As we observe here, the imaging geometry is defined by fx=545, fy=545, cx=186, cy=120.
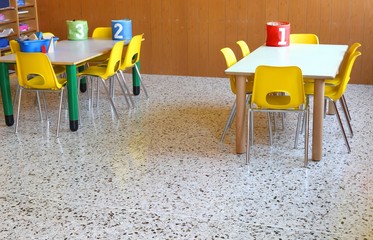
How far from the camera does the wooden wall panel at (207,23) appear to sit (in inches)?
252

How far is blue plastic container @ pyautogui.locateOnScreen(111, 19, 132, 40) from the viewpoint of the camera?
5848 mm

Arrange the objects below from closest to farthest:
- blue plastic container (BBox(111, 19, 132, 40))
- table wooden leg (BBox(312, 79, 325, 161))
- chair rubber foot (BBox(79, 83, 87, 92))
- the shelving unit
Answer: table wooden leg (BBox(312, 79, 325, 161)), blue plastic container (BBox(111, 19, 132, 40)), chair rubber foot (BBox(79, 83, 87, 92)), the shelving unit

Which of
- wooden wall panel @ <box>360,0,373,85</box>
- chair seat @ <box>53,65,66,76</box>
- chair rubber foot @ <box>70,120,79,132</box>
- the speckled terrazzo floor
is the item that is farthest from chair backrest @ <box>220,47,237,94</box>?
wooden wall panel @ <box>360,0,373,85</box>

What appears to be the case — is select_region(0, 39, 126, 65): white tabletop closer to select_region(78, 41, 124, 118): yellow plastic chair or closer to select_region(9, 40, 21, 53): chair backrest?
select_region(78, 41, 124, 118): yellow plastic chair

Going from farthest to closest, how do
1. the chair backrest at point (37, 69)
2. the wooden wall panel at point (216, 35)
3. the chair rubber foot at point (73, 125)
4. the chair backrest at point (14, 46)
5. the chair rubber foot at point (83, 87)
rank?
1. the wooden wall panel at point (216, 35)
2. the chair rubber foot at point (83, 87)
3. the chair backrest at point (14, 46)
4. the chair rubber foot at point (73, 125)
5. the chair backrest at point (37, 69)

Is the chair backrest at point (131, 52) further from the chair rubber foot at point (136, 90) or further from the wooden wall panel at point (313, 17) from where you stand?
the wooden wall panel at point (313, 17)

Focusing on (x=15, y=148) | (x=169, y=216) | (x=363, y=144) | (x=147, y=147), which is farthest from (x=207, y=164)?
(x=15, y=148)

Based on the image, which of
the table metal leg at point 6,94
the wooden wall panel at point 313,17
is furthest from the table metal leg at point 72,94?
the wooden wall panel at point 313,17

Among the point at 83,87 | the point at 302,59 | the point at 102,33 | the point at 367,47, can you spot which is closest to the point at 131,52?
the point at 102,33

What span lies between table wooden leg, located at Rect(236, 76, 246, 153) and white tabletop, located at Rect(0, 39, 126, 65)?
149cm

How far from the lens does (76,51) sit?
5199mm

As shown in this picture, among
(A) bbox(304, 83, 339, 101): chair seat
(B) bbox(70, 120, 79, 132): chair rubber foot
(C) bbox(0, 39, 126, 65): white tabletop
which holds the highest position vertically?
(C) bbox(0, 39, 126, 65): white tabletop

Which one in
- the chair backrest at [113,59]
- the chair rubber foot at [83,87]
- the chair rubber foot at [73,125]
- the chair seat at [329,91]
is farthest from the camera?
the chair rubber foot at [83,87]

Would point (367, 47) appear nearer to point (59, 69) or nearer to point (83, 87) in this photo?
point (83, 87)
